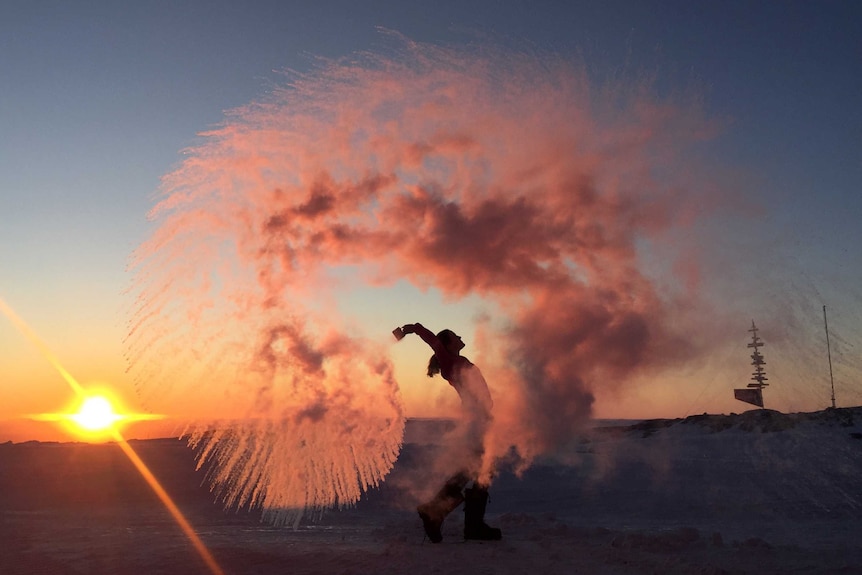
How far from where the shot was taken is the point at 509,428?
1389cm

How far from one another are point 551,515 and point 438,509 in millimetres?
4390

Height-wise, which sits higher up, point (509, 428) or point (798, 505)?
point (509, 428)

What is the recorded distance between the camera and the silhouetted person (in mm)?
10992

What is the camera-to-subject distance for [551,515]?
46.8 ft

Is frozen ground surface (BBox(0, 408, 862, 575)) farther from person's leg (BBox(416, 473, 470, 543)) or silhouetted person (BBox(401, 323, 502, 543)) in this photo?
silhouetted person (BBox(401, 323, 502, 543))

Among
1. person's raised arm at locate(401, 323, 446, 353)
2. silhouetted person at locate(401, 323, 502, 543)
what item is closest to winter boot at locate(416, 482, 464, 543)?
silhouetted person at locate(401, 323, 502, 543)

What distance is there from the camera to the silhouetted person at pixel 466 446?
1099cm

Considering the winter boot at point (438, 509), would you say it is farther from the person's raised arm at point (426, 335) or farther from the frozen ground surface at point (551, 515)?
the person's raised arm at point (426, 335)

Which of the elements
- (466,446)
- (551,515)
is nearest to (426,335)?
(466,446)

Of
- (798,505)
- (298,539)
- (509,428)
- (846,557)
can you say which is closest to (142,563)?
(298,539)

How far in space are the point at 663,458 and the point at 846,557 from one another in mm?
18639

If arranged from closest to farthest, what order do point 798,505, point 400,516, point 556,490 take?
point 798,505, point 400,516, point 556,490

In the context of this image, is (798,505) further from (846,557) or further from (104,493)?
(104,493)

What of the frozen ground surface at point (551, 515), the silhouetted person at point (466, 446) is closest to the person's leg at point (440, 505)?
the silhouetted person at point (466, 446)
